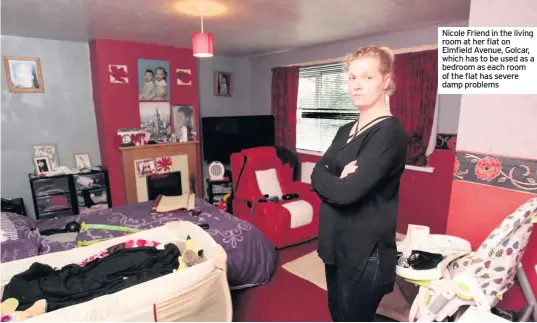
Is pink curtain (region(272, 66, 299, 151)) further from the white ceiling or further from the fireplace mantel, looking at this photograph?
the fireplace mantel

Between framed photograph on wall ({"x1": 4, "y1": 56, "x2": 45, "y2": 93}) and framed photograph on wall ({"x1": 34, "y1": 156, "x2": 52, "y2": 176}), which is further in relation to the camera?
framed photograph on wall ({"x1": 34, "y1": 156, "x2": 52, "y2": 176})

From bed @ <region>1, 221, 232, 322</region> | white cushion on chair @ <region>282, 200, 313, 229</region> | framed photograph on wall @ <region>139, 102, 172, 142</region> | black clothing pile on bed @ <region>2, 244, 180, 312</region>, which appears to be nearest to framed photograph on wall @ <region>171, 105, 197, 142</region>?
framed photograph on wall @ <region>139, 102, 172, 142</region>

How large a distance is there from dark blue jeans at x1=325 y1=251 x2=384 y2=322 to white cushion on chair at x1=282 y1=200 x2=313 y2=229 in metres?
1.84

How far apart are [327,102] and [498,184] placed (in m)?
2.77

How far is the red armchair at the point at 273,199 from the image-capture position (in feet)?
10.5

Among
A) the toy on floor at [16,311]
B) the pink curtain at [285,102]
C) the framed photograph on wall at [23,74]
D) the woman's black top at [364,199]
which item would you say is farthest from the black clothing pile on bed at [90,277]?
the pink curtain at [285,102]

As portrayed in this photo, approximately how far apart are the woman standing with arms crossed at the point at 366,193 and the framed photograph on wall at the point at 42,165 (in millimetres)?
3585

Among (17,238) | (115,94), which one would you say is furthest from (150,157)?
(17,238)

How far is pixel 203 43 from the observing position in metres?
2.26

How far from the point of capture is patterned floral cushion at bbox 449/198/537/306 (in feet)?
4.14

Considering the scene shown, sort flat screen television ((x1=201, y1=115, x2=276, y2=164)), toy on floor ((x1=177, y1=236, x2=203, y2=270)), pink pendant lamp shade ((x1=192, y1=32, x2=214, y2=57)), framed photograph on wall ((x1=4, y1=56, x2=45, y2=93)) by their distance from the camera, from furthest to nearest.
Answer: flat screen television ((x1=201, y1=115, x2=276, y2=164)) → framed photograph on wall ((x1=4, y1=56, x2=45, y2=93)) → pink pendant lamp shade ((x1=192, y1=32, x2=214, y2=57)) → toy on floor ((x1=177, y1=236, x2=203, y2=270))

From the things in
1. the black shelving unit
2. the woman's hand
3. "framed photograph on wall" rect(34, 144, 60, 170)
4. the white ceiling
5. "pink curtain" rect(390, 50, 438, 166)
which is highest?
the white ceiling

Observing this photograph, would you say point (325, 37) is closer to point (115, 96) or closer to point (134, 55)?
point (134, 55)

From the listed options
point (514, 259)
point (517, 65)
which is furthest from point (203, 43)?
point (514, 259)
